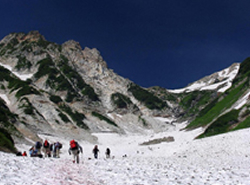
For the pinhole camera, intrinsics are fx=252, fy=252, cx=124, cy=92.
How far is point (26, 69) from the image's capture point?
15512 centimetres

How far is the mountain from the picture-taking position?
6212cm

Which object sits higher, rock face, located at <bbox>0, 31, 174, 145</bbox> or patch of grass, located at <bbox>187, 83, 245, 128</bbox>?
rock face, located at <bbox>0, 31, 174, 145</bbox>

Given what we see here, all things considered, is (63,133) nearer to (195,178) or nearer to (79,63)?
(195,178)

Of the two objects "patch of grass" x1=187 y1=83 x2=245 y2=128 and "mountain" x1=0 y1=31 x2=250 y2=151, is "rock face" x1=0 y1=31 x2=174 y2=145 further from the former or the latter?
"patch of grass" x1=187 y1=83 x2=245 y2=128

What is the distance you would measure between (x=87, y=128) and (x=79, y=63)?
95.0 metres

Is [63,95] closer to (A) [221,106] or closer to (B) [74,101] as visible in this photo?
(B) [74,101]

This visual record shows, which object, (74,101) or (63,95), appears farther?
(63,95)

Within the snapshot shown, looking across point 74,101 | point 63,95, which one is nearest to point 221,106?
point 74,101

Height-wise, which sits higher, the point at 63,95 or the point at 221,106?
the point at 63,95

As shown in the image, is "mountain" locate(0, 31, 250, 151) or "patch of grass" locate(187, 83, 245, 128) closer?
"mountain" locate(0, 31, 250, 151)

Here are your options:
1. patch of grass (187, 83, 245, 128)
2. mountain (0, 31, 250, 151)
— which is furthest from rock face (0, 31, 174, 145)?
patch of grass (187, 83, 245, 128)

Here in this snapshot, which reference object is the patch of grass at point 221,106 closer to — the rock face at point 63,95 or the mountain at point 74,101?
the mountain at point 74,101

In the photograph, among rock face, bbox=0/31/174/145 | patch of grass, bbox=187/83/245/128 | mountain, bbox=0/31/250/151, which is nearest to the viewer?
mountain, bbox=0/31/250/151

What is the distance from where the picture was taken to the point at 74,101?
128625 mm
